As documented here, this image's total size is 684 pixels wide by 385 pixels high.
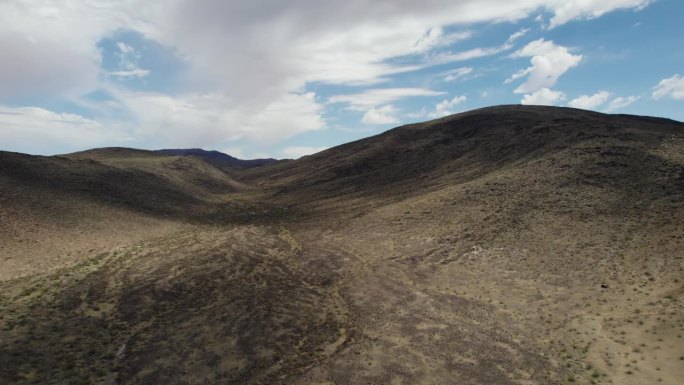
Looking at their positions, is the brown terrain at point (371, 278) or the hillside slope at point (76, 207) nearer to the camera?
the brown terrain at point (371, 278)

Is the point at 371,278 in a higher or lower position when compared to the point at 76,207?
lower

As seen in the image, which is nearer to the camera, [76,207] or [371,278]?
[371,278]

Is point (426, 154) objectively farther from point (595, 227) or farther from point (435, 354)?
point (435, 354)

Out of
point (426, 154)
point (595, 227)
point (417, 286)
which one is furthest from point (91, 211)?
point (426, 154)

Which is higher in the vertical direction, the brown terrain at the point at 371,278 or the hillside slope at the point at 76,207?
the hillside slope at the point at 76,207

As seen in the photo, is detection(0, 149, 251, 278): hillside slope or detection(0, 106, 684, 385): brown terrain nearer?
detection(0, 106, 684, 385): brown terrain

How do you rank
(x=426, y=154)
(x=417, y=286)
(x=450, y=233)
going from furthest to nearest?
(x=426, y=154)
(x=450, y=233)
(x=417, y=286)

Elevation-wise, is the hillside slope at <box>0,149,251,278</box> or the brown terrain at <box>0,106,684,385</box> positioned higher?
the hillside slope at <box>0,149,251,278</box>

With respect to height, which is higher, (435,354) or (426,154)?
(426,154)
